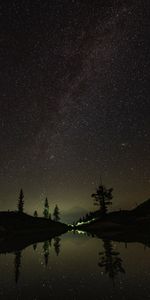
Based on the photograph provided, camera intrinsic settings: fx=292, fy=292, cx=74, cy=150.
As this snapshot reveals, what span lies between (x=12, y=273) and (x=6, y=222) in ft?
239

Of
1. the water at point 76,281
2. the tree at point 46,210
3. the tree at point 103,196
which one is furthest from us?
the tree at point 46,210

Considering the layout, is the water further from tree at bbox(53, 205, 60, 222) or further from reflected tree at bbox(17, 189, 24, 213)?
tree at bbox(53, 205, 60, 222)

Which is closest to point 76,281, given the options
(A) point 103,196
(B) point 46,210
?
(A) point 103,196

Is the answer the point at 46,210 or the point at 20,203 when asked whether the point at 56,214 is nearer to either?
the point at 46,210

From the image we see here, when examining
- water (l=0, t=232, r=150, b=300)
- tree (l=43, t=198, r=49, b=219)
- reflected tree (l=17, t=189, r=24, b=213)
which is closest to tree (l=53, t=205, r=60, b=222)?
tree (l=43, t=198, r=49, b=219)

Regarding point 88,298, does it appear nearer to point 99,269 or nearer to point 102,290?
point 102,290

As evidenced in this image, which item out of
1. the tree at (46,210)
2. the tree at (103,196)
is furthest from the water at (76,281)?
the tree at (46,210)

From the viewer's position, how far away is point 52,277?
15.4 m

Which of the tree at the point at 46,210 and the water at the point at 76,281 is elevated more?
the tree at the point at 46,210

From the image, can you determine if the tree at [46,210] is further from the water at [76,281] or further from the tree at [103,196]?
the water at [76,281]

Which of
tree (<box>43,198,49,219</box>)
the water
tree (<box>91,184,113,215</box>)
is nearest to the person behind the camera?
the water

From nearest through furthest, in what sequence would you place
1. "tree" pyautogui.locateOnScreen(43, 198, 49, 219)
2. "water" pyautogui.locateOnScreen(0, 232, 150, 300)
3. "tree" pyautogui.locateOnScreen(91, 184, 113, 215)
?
"water" pyautogui.locateOnScreen(0, 232, 150, 300)
"tree" pyautogui.locateOnScreen(91, 184, 113, 215)
"tree" pyautogui.locateOnScreen(43, 198, 49, 219)

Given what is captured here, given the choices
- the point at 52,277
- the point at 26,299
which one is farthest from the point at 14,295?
the point at 52,277

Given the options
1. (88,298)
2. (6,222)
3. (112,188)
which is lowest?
(88,298)
